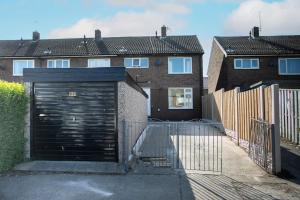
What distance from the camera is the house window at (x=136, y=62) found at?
29.6 metres

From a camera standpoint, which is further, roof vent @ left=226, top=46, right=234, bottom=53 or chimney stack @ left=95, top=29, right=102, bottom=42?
chimney stack @ left=95, top=29, right=102, bottom=42

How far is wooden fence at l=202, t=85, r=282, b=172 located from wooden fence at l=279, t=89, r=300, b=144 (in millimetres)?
2070

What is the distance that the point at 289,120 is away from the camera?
1440 cm

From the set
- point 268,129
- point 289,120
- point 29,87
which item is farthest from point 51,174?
point 289,120

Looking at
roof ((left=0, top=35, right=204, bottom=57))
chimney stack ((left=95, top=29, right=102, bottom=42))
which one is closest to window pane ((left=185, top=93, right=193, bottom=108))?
roof ((left=0, top=35, right=204, bottom=57))

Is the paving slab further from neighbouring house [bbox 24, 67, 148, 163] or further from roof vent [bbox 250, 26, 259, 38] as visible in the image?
roof vent [bbox 250, 26, 259, 38]

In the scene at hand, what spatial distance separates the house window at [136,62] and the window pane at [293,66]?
11.9 m

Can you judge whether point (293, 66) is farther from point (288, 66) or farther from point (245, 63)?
point (245, 63)

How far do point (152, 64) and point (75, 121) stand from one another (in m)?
20.2

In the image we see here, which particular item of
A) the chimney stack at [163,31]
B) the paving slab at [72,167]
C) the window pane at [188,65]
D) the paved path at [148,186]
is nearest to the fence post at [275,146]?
the paved path at [148,186]

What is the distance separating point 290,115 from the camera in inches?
565

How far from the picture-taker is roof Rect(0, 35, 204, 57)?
29750mm

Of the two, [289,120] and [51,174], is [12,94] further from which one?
[289,120]

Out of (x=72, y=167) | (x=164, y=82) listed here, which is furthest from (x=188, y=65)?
(x=72, y=167)
